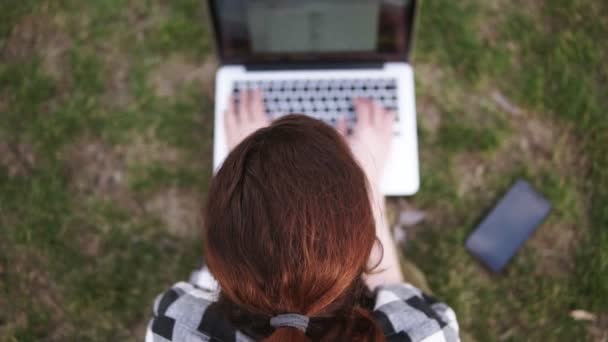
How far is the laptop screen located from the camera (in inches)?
65.7

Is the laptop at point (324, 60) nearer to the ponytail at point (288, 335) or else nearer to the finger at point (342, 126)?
the finger at point (342, 126)

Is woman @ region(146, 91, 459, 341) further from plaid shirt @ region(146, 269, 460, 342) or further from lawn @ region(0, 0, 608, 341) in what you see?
lawn @ region(0, 0, 608, 341)

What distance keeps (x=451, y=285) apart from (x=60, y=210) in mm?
1655

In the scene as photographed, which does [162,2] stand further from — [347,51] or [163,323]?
[163,323]

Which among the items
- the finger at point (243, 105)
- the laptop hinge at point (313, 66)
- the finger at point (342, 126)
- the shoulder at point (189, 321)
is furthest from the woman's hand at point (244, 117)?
the shoulder at point (189, 321)

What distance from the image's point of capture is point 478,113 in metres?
2.22

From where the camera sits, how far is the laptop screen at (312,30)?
167cm

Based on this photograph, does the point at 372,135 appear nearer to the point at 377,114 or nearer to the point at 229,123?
the point at 377,114

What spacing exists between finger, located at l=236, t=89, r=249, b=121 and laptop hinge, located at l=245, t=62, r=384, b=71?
100 millimetres

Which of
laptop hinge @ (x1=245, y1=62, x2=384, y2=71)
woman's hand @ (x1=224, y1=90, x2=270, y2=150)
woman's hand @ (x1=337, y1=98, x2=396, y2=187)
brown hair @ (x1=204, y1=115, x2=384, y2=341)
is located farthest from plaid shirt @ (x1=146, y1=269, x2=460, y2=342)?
laptop hinge @ (x1=245, y1=62, x2=384, y2=71)

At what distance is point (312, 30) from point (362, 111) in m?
0.33

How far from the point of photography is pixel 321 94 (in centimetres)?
186

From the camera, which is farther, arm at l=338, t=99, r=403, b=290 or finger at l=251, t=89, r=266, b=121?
finger at l=251, t=89, r=266, b=121

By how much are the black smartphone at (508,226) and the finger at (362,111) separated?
697mm
